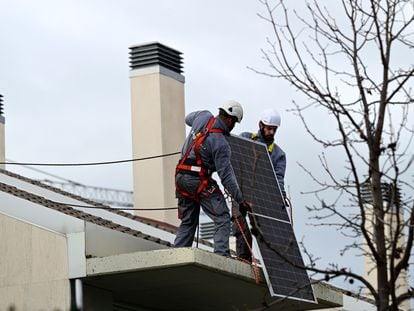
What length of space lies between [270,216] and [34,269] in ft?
9.06

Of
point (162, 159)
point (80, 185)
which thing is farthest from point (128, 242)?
point (80, 185)

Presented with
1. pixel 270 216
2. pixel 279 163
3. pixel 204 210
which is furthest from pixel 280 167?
pixel 204 210

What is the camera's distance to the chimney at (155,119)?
2978 centimetres

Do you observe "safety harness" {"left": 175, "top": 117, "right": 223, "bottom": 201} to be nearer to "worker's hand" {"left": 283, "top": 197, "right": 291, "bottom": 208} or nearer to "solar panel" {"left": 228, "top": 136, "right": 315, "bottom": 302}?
"solar panel" {"left": 228, "top": 136, "right": 315, "bottom": 302}

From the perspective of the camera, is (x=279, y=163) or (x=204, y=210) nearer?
(x=204, y=210)

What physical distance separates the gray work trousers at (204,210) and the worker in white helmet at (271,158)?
0.78 feet

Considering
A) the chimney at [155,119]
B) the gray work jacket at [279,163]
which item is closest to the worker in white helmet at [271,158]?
the gray work jacket at [279,163]

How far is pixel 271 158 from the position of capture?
61.0ft

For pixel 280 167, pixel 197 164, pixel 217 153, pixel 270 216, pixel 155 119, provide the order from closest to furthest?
pixel 217 153 → pixel 197 164 → pixel 270 216 → pixel 280 167 → pixel 155 119

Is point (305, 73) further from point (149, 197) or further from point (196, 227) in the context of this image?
point (149, 197)

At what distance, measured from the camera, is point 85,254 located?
16.9 m

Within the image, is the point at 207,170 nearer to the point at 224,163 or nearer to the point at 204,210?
the point at 224,163

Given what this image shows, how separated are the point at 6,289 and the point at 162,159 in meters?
12.9

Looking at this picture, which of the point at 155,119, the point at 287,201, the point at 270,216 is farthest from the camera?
the point at 155,119
